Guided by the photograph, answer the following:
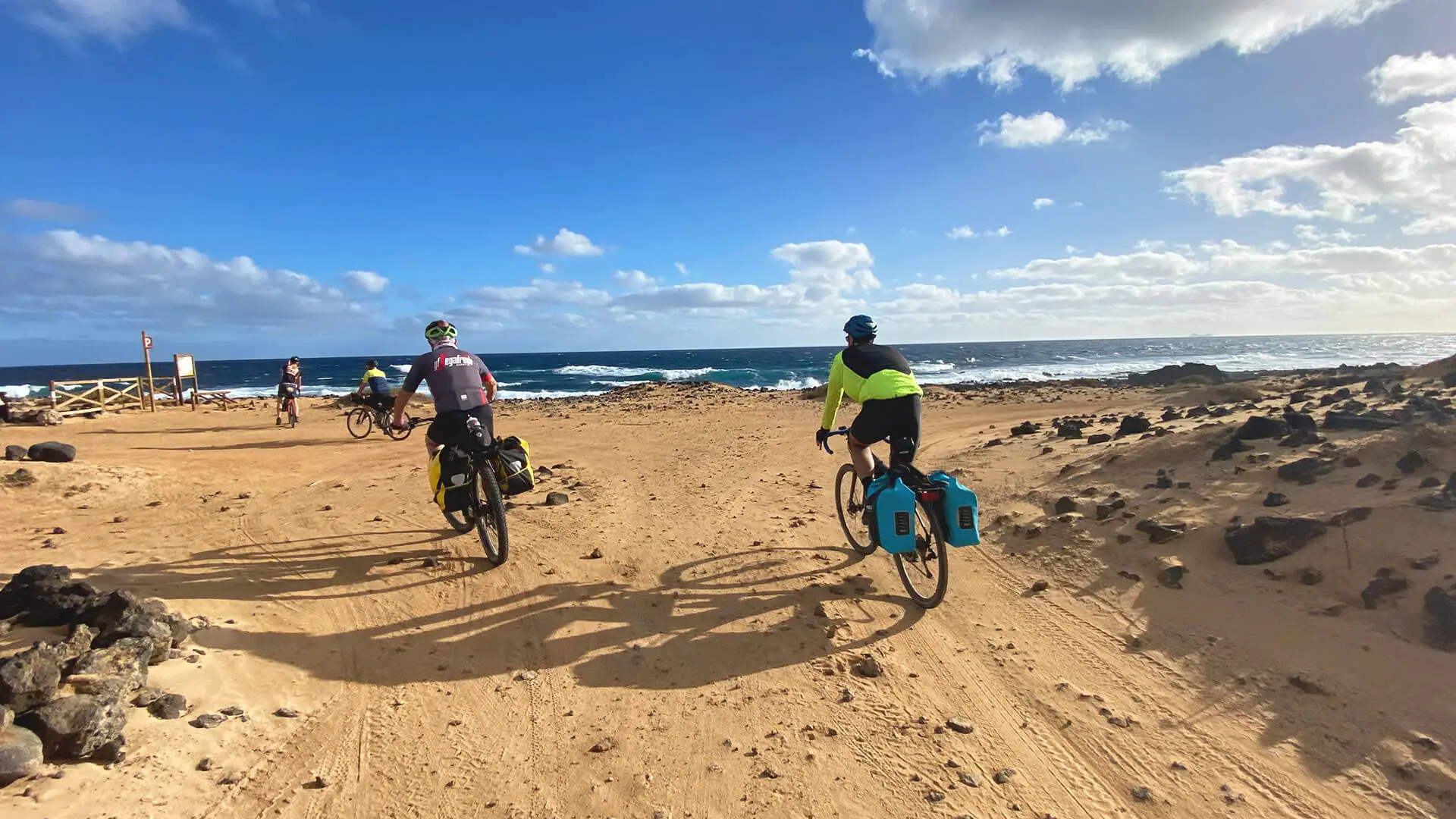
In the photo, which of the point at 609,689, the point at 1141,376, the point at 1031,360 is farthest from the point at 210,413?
the point at 1031,360

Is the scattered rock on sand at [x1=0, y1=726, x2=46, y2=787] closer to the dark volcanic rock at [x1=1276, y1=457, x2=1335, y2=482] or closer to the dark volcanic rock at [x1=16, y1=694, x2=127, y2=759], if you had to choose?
the dark volcanic rock at [x1=16, y1=694, x2=127, y2=759]

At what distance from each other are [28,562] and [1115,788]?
8.16 m

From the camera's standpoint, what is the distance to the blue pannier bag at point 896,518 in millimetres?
4785

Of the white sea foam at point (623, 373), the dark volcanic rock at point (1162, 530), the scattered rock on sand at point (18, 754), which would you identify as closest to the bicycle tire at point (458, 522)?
the scattered rock on sand at point (18, 754)

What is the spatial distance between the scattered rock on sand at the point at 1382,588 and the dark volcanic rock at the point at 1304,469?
6.62ft

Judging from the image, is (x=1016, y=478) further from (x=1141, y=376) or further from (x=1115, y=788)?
(x=1141, y=376)

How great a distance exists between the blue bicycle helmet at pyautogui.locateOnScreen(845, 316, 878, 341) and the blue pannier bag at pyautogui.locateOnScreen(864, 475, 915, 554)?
1.24 metres

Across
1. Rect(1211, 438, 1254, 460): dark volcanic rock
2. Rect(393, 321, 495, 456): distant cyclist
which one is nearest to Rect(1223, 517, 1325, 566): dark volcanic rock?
Rect(1211, 438, 1254, 460): dark volcanic rock

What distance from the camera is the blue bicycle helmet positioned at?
5422 millimetres

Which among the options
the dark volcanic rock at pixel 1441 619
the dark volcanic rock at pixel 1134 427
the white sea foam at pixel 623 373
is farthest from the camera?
the white sea foam at pixel 623 373

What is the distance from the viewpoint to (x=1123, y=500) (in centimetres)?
644

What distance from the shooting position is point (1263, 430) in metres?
7.41

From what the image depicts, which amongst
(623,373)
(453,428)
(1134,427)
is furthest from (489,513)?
(623,373)

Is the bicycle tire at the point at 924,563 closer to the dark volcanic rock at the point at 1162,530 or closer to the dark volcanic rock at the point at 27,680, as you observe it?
the dark volcanic rock at the point at 1162,530
